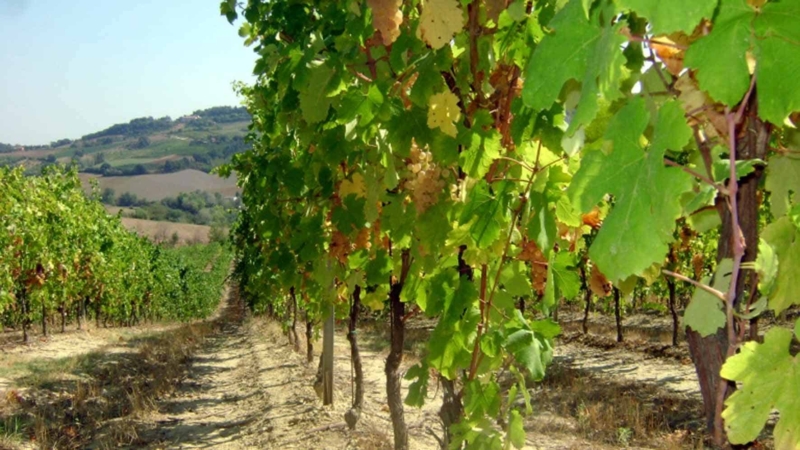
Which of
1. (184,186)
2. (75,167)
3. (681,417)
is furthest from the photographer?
(184,186)

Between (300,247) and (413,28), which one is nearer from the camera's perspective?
(413,28)

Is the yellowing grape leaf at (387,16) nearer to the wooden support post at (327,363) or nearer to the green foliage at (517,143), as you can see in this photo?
the green foliage at (517,143)

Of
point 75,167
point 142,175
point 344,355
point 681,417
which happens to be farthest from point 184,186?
point 681,417

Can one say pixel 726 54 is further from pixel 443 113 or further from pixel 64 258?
pixel 64 258

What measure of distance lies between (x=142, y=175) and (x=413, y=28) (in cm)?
12738

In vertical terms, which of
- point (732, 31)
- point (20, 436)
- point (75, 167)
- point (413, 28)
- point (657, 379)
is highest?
point (75, 167)

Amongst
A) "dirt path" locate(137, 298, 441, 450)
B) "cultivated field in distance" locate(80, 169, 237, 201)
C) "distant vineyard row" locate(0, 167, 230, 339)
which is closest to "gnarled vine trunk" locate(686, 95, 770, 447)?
"dirt path" locate(137, 298, 441, 450)

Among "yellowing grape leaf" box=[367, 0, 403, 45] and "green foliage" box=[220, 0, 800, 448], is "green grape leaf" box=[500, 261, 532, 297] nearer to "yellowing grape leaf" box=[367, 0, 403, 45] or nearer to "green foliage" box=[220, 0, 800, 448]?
"green foliage" box=[220, 0, 800, 448]

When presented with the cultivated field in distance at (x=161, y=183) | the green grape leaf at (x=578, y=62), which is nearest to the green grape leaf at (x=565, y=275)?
the green grape leaf at (x=578, y=62)

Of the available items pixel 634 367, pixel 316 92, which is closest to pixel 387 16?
pixel 316 92

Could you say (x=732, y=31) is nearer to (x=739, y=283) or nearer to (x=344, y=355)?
(x=739, y=283)

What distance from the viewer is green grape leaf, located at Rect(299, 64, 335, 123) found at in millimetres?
2307

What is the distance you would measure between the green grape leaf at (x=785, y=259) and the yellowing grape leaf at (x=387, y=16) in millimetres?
1271

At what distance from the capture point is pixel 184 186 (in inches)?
4596
